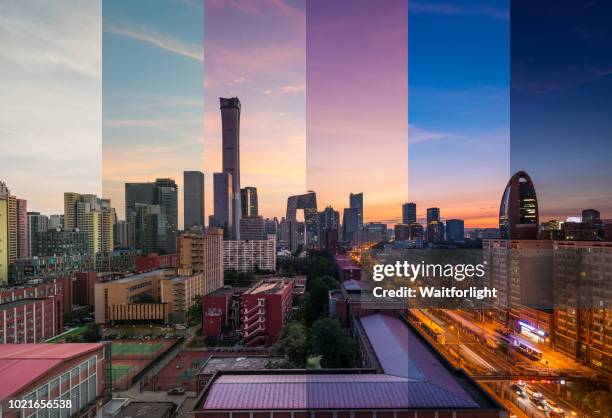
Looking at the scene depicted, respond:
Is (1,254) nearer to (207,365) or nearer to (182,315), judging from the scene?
(182,315)

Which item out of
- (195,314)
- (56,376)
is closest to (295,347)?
(56,376)

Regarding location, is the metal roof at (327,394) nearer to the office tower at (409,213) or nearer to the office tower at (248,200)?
the office tower at (409,213)

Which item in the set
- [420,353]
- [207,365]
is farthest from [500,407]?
[207,365]

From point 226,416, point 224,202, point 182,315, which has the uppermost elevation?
point 224,202

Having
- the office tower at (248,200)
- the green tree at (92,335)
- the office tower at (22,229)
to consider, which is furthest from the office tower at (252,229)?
the green tree at (92,335)

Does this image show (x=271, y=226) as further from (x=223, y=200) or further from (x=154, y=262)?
(x=154, y=262)

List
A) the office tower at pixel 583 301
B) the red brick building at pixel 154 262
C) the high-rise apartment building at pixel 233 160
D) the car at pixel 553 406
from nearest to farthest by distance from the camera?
the car at pixel 553 406
the office tower at pixel 583 301
the red brick building at pixel 154 262
the high-rise apartment building at pixel 233 160
